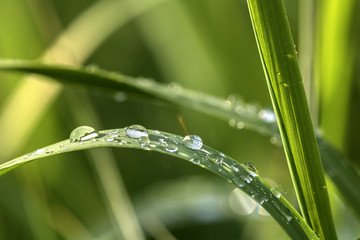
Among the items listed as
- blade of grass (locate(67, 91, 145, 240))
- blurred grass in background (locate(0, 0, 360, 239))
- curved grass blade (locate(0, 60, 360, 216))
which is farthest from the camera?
blurred grass in background (locate(0, 0, 360, 239))

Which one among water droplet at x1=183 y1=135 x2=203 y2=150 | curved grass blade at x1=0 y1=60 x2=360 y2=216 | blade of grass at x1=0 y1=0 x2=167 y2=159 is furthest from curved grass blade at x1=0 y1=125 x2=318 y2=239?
blade of grass at x1=0 y1=0 x2=167 y2=159

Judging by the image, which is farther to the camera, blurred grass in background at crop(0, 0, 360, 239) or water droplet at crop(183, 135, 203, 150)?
blurred grass in background at crop(0, 0, 360, 239)

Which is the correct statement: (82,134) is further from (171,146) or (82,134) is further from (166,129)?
(166,129)

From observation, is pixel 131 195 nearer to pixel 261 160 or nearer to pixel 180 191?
pixel 180 191

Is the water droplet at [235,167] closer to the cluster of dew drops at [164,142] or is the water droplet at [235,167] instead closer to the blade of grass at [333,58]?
the cluster of dew drops at [164,142]

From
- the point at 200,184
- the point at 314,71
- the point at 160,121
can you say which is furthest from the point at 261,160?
the point at 314,71

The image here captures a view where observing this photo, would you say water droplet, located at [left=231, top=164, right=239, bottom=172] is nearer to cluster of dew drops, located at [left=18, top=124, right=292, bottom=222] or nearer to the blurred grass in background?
cluster of dew drops, located at [left=18, top=124, right=292, bottom=222]
